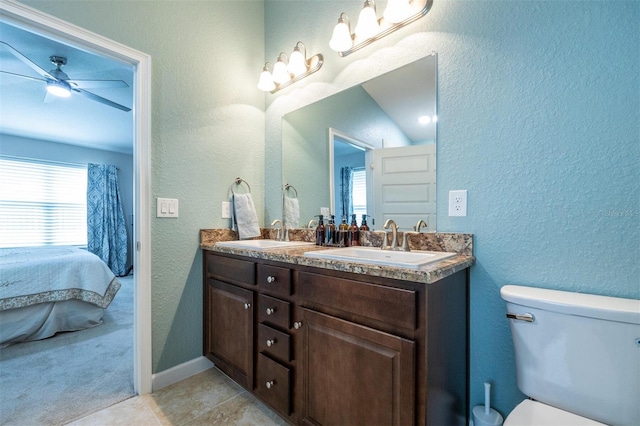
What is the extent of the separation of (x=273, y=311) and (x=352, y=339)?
44 centimetres

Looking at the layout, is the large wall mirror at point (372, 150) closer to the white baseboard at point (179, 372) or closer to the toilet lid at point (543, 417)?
the toilet lid at point (543, 417)

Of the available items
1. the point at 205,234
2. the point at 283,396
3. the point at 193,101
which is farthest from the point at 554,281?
the point at 193,101

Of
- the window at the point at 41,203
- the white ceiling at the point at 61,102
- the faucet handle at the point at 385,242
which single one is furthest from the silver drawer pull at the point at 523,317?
the window at the point at 41,203

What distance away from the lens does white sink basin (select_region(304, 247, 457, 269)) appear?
94 centimetres

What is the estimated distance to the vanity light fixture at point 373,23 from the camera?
4.36 feet

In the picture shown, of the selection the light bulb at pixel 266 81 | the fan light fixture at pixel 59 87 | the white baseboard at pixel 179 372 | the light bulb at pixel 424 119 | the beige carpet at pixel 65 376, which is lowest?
the beige carpet at pixel 65 376

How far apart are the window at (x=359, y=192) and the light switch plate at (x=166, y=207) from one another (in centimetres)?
108

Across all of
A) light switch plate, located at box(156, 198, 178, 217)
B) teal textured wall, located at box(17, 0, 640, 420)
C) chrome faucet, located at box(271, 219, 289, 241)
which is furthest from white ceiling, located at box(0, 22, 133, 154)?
chrome faucet, located at box(271, 219, 289, 241)

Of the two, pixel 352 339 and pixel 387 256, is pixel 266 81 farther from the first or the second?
pixel 352 339

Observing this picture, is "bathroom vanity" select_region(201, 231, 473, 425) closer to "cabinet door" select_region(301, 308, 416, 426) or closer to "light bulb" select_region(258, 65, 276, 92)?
"cabinet door" select_region(301, 308, 416, 426)

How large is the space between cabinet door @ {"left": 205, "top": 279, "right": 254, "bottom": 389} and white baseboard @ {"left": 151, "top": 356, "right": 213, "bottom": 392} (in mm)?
95

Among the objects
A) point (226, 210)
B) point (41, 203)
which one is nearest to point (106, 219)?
point (41, 203)

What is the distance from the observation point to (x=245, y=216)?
197 centimetres

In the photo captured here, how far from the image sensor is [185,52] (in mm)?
1763
